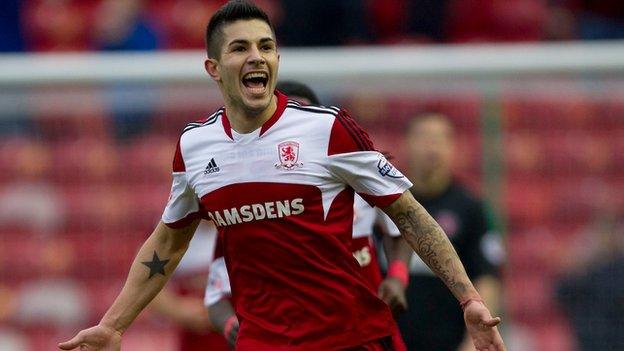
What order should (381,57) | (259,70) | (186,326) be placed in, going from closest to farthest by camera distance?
1. (259,70)
2. (186,326)
3. (381,57)

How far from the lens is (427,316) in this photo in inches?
290

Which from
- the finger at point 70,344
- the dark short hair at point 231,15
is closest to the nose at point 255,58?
the dark short hair at point 231,15

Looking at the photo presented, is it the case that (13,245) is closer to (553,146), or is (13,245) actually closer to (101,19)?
(101,19)

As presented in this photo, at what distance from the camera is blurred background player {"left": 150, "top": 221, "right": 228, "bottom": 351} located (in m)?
7.10

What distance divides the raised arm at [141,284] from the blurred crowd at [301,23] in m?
4.94

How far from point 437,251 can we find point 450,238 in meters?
2.60

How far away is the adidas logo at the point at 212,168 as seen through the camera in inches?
199

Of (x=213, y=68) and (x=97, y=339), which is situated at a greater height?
(x=213, y=68)

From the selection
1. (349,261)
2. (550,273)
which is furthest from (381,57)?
(349,261)

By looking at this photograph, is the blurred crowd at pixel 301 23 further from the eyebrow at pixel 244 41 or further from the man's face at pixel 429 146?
the eyebrow at pixel 244 41

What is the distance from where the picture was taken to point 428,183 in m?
7.65

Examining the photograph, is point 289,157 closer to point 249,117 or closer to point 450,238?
point 249,117

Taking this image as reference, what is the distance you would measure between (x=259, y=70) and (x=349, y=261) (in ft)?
2.40

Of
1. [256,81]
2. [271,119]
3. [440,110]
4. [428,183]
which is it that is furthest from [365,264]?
[440,110]
